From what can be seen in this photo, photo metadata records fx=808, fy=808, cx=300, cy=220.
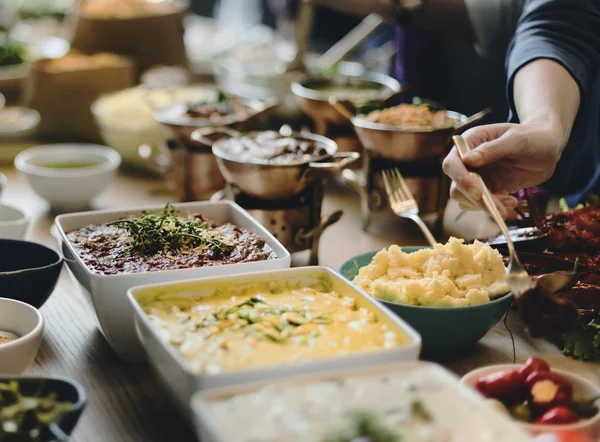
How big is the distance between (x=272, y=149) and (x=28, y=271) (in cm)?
83

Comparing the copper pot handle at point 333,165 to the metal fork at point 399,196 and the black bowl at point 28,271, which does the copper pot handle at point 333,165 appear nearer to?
the metal fork at point 399,196

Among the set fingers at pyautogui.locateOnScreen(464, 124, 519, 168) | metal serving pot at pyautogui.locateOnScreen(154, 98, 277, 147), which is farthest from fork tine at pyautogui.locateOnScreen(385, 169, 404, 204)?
metal serving pot at pyautogui.locateOnScreen(154, 98, 277, 147)

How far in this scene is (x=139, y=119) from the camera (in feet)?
10.4

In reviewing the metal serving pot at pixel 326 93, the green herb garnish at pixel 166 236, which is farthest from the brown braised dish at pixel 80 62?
the green herb garnish at pixel 166 236

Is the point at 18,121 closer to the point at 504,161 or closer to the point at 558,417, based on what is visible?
the point at 504,161

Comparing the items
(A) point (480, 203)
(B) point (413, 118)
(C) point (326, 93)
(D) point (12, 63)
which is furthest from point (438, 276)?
(D) point (12, 63)

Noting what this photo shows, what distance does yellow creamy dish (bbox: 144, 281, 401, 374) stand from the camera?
1.34m

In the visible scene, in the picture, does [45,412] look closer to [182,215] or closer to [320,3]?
[182,215]

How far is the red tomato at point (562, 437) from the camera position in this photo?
116 cm

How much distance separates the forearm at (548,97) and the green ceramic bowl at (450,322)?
0.65 meters

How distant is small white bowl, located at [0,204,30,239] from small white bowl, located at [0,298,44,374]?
22.7 inches

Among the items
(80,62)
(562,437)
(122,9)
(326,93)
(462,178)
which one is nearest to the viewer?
(562,437)

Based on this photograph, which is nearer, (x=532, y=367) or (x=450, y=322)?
(x=532, y=367)

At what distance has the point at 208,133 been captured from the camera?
102 inches
